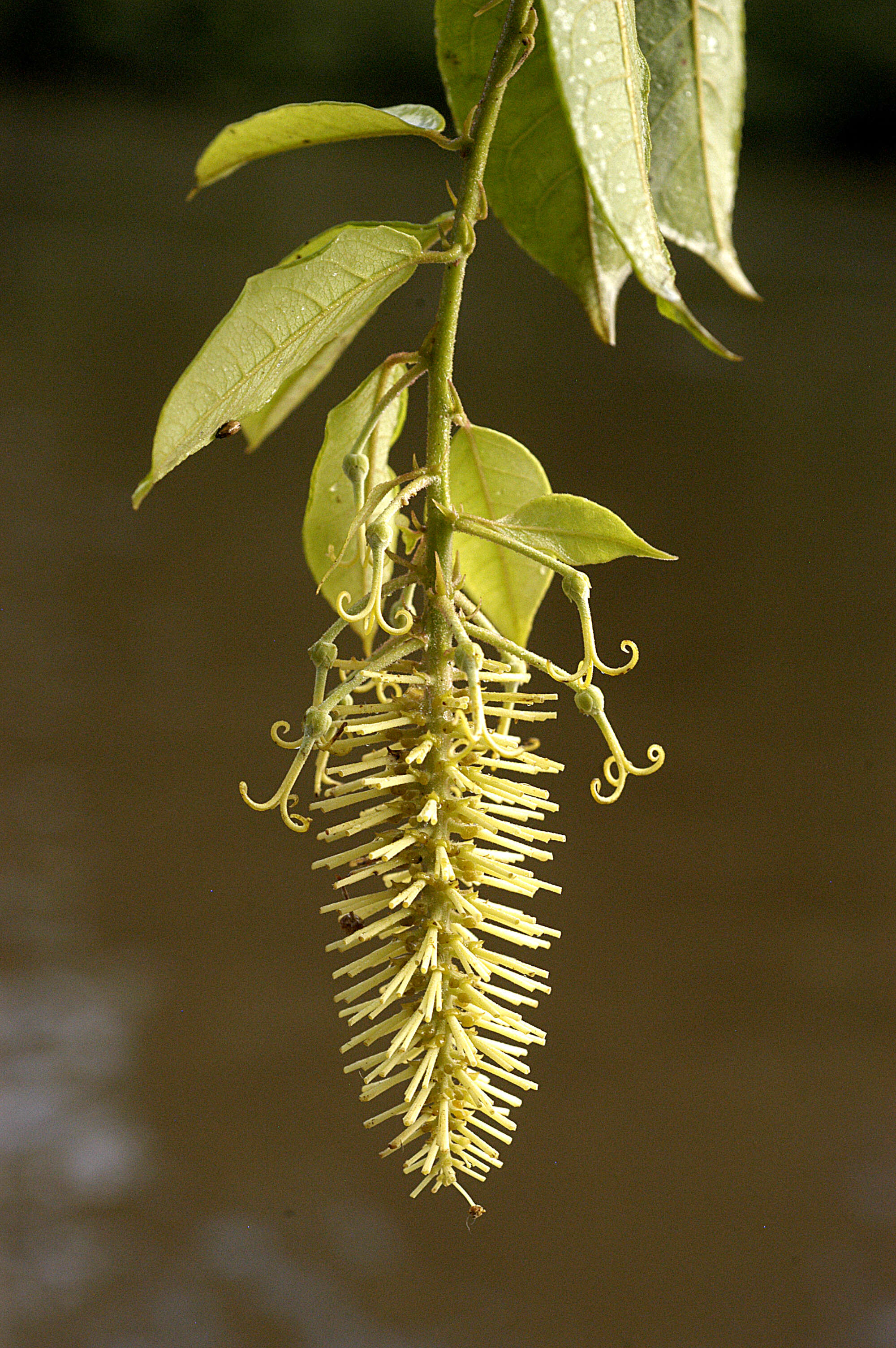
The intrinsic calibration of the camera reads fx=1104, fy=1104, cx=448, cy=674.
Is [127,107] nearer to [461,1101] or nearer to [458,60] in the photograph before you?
[458,60]

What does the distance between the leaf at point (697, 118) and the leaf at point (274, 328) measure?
0.05 meters

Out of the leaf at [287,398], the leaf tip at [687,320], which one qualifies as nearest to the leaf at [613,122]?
the leaf tip at [687,320]

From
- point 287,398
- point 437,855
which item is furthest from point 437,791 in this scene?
point 287,398

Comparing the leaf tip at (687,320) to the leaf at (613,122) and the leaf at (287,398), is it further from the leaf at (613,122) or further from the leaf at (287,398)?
the leaf at (287,398)

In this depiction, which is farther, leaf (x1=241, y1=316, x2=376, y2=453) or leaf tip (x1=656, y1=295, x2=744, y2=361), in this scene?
leaf (x1=241, y1=316, x2=376, y2=453)

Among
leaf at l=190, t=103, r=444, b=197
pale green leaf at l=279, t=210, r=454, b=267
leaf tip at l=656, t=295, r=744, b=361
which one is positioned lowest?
leaf tip at l=656, t=295, r=744, b=361

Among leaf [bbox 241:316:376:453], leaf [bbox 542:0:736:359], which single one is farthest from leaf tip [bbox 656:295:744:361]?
leaf [bbox 241:316:376:453]

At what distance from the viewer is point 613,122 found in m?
0.14

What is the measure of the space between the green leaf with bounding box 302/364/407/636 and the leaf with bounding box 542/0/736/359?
8 cm

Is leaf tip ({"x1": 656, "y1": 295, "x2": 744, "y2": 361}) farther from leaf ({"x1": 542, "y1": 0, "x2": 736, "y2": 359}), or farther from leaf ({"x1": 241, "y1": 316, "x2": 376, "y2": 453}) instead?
leaf ({"x1": 241, "y1": 316, "x2": 376, "y2": 453})

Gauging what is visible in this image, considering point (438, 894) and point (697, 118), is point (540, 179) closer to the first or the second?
point (697, 118)

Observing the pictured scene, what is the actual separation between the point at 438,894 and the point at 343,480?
0.29 feet

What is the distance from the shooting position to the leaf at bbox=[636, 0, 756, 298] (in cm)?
18

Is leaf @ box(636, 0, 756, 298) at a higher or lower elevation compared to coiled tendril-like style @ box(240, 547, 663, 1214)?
higher
